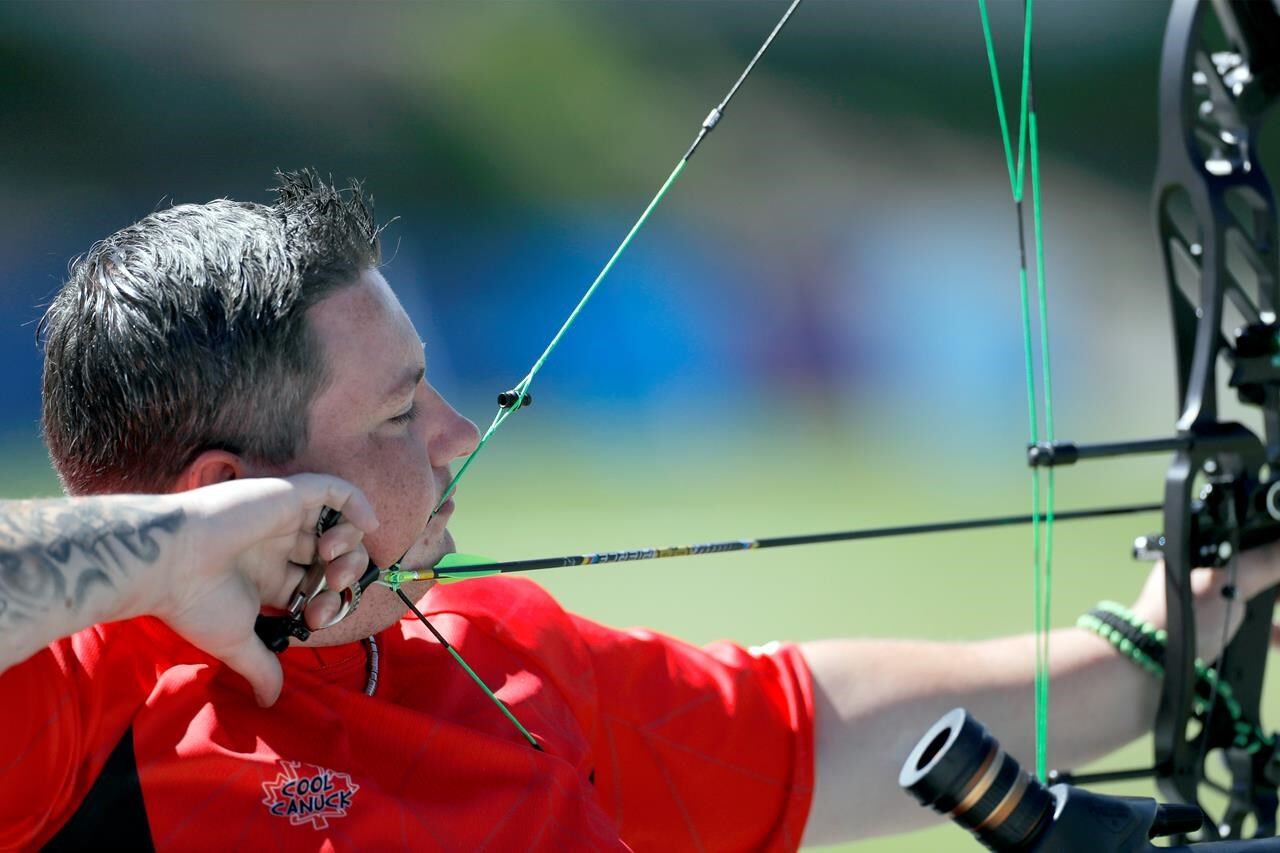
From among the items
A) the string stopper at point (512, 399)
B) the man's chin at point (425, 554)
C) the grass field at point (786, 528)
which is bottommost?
the grass field at point (786, 528)

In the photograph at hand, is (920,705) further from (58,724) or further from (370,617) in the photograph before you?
(58,724)

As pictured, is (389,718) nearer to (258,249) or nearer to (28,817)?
(28,817)

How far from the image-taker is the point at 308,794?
45.9 inches

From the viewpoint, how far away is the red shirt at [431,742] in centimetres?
110

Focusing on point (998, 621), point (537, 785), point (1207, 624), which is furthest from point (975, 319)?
point (537, 785)

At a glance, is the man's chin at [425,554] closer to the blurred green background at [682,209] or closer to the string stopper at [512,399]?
the string stopper at [512,399]

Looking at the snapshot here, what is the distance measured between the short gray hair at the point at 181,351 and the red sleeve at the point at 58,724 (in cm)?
16

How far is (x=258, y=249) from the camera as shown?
3.94ft

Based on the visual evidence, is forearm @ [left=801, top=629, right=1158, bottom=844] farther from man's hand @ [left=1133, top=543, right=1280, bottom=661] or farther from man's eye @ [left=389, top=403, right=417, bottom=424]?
man's eye @ [left=389, top=403, right=417, bottom=424]

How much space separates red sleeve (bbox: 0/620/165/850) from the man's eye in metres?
0.31

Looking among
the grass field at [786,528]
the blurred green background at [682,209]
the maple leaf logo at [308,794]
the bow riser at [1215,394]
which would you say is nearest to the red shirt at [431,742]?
the maple leaf logo at [308,794]

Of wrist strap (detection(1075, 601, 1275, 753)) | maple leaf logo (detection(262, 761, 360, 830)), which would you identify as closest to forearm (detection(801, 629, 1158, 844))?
wrist strap (detection(1075, 601, 1275, 753))

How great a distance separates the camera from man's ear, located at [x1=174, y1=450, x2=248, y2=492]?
117 cm

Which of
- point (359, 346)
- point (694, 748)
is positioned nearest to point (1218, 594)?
point (694, 748)
